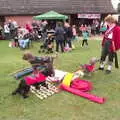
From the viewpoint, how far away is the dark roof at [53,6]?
3512cm

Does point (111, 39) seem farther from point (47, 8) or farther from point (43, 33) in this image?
point (47, 8)

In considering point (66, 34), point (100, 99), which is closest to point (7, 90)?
point (100, 99)

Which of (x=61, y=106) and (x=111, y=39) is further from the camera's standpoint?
(x=111, y=39)

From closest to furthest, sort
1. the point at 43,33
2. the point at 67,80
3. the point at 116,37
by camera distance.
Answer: the point at 67,80 < the point at 116,37 < the point at 43,33

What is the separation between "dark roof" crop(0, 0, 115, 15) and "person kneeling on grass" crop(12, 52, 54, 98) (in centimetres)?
2589

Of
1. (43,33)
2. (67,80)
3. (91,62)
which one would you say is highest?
(91,62)

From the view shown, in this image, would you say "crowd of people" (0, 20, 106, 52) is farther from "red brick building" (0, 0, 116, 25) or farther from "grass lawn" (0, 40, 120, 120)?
"grass lawn" (0, 40, 120, 120)

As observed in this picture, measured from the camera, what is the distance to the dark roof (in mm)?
35125

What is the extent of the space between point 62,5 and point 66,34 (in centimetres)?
1675

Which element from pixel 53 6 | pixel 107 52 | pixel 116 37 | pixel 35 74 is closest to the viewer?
pixel 35 74

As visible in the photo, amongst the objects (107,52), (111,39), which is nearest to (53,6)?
(107,52)

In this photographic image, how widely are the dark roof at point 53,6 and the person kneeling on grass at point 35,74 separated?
25.9m

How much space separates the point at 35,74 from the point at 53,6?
28.6 m

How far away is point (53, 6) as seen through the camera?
36.8 metres
